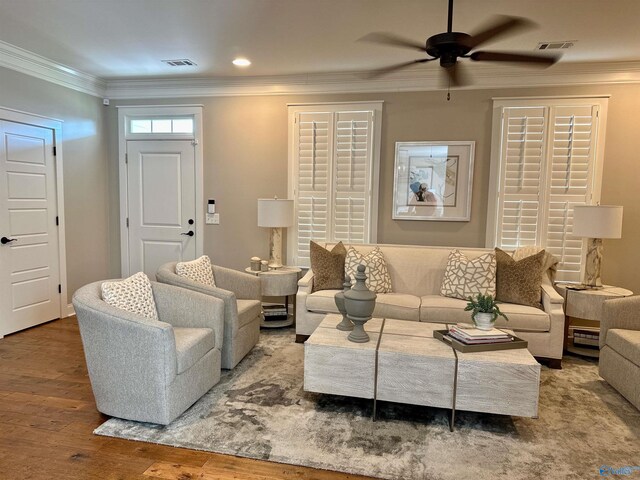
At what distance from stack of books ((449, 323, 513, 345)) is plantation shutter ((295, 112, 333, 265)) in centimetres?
236

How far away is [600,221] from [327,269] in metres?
2.51

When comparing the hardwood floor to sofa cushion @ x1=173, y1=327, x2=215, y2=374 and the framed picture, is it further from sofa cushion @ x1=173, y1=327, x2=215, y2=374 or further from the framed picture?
the framed picture

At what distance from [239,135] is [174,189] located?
105cm

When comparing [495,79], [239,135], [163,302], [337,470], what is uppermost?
[495,79]

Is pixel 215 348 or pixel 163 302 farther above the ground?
pixel 163 302

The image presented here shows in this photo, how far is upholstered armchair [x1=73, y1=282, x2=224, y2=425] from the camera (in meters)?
2.45

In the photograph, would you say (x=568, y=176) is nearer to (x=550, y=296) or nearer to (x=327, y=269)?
(x=550, y=296)

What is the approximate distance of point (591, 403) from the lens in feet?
9.66

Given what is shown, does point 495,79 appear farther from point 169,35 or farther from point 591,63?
point 169,35

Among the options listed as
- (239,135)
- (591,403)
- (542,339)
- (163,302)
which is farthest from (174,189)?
(591,403)

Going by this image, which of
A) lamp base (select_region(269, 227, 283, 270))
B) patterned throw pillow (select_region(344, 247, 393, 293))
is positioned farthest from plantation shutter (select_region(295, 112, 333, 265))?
patterned throw pillow (select_region(344, 247, 393, 293))

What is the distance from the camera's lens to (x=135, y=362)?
2.47 meters

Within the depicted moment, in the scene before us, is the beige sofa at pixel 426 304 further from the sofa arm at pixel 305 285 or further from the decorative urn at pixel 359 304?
the decorative urn at pixel 359 304

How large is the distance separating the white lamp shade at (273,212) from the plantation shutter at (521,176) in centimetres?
228
